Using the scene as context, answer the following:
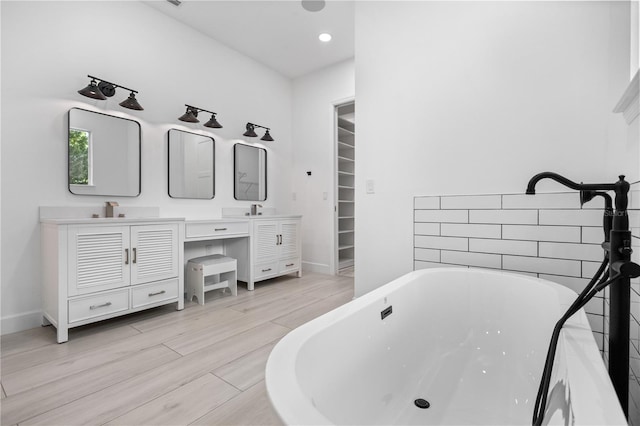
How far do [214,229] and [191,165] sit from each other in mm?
805

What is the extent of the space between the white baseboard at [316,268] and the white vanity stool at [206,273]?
4.52 ft

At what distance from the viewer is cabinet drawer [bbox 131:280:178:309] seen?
2.38 m

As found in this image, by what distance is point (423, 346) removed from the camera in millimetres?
1543

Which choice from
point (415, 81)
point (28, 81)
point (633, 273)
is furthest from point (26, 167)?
point (633, 273)

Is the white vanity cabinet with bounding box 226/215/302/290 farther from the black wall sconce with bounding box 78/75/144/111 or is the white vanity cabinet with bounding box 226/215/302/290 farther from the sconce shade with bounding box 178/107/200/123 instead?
the black wall sconce with bounding box 78/75/144/111

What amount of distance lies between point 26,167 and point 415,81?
288cm

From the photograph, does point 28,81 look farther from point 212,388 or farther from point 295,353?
point 295,353

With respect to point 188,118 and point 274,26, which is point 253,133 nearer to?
point 188,118

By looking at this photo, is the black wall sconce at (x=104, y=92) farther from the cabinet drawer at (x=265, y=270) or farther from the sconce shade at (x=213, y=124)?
the cabinet drawer at (x=265, y=270)

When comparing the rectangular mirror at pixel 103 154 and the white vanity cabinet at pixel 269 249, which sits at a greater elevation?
the rectangular mirror at pixel 103 154

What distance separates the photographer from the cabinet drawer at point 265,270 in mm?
3412

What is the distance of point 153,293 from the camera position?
8.16 ft

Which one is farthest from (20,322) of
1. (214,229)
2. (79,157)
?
(214,229)

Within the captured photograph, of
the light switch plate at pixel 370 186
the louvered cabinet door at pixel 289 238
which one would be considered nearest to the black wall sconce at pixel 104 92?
the louvered cabinet door at pixel 289 238
